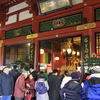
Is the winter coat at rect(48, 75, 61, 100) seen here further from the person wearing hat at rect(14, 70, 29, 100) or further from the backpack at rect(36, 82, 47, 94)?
the person wearing hat at rect(14, 70, 29, 100)

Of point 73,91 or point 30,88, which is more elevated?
point 73,91

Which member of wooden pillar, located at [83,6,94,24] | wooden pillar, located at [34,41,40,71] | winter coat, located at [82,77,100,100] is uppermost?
wooden pillar, located at [83,6,94,24]

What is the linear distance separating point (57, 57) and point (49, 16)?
16.9 feet

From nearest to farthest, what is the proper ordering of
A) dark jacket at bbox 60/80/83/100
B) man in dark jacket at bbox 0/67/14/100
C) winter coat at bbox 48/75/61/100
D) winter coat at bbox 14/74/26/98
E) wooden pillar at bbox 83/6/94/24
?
1. dark jacket at bbox 60/80/83/100
2. winter coat at bbox 14/74/26/98
3. man in dark jacket at bbox 0/67/14/100
4. winter coat at bbox 48/75/61/100
5. wooden pillar at bbox 83/6/94/24

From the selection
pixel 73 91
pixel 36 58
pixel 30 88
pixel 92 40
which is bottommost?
pixel 30 88

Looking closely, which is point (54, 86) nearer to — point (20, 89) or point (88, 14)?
point (20, 89)

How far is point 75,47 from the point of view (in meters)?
12.3

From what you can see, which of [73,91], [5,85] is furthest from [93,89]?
[5,85]

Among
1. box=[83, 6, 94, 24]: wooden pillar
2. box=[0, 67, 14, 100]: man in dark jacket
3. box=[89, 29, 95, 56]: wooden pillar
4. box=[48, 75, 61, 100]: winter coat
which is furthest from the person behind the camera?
box=[83, 6, 94, 24]: wooden pillar

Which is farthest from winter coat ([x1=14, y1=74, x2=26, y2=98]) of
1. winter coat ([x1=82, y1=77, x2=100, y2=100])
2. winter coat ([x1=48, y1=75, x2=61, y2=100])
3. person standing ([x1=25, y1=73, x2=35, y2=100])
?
winter coat ([x1=82, y1=77, x2=100, y2=100])

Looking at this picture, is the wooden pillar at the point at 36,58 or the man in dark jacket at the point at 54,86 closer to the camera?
the man in dark jacket at the point at 54,86

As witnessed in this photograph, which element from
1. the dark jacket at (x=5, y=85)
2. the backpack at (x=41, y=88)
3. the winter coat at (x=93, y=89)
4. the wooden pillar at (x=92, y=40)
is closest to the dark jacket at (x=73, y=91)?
the winter coat at (x=93, y=89)

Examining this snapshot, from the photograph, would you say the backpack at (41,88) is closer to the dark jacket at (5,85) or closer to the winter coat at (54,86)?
the winter coat at (54,86)

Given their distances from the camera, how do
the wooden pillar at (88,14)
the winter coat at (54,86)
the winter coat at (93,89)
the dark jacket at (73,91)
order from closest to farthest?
the winter coat at (93,89) → the dark jacket at (73,91) → the winter coat at (54,86) → the wooden pillar at (88,14)
